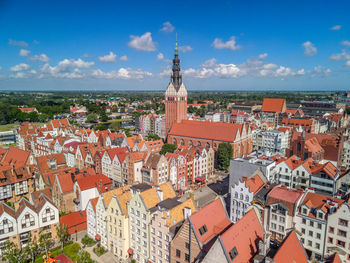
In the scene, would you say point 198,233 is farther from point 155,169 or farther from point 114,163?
point 114,163

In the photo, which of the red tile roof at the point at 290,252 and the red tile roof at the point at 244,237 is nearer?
the red tile roof at the point at 290,252

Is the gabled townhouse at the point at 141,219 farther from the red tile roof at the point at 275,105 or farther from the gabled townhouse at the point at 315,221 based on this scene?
the red tile roof at the point at 275,105

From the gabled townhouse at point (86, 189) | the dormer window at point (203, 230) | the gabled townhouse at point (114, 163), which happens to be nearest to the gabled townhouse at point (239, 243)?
the dormer window at point (203, 230)

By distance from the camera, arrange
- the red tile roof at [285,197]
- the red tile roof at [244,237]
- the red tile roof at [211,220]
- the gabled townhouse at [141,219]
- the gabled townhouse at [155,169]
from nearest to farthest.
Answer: the red tile roof at [244,237], the red tile roof at [211,220], the gabled townhouse at [141,219], the red tile roof at [285,197], the gabled townhouse at [155,169]

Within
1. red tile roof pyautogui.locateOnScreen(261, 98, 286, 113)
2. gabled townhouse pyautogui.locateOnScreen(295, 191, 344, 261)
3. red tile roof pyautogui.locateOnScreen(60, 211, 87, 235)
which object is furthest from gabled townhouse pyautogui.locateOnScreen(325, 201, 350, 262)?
red tile roof pyautogui.locateOnScreen(261, 98, 286, 113)

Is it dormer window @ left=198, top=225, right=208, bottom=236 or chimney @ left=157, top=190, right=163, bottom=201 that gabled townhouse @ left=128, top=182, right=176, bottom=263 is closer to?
chimney @ left=157, top=190, right=163, bottom=201

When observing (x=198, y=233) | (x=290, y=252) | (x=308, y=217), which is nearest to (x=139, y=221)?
(x=198, y=233)

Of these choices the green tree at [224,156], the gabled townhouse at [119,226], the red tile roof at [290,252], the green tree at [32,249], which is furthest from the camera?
the green tree at [224,156]
